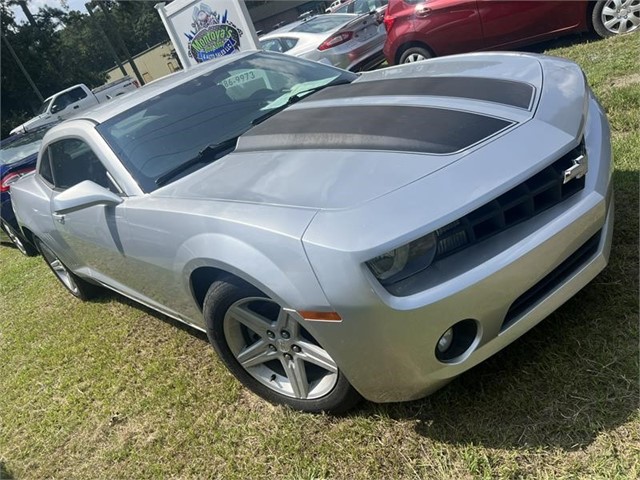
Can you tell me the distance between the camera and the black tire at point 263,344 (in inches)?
83.2

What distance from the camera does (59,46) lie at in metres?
38.3

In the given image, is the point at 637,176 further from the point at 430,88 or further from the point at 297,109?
the point at 297,109

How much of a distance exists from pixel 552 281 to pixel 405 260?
0.59m

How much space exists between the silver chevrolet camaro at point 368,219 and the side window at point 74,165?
51mm

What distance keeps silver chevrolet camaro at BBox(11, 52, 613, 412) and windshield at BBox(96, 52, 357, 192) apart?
14mm

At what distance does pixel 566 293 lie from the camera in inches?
76.8

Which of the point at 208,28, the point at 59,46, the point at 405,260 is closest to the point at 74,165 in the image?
the point at 405,260

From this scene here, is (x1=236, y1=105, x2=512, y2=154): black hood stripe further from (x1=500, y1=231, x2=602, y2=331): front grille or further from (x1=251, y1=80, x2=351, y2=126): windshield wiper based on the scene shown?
(x1=500, y1=231, x2=602, y2=331): front grille

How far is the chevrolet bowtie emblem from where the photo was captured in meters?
1.91

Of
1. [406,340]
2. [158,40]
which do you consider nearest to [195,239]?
[406,340]

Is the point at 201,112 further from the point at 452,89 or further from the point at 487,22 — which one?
the point at 487,22

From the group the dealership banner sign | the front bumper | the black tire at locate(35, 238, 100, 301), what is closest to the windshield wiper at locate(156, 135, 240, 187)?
the front bumper

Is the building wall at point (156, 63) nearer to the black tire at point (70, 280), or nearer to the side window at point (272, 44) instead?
the side window at point (272, 44)

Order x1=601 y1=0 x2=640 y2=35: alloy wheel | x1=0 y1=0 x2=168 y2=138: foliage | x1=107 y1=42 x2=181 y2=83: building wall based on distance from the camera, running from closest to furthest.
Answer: x1=601 y1=0 x2=640 y2=35: alloy wheel < x1=0 y1=0 x2=168 y2=138: foliage < x1=107 y1=42 x2=181 y2=83: building wall
